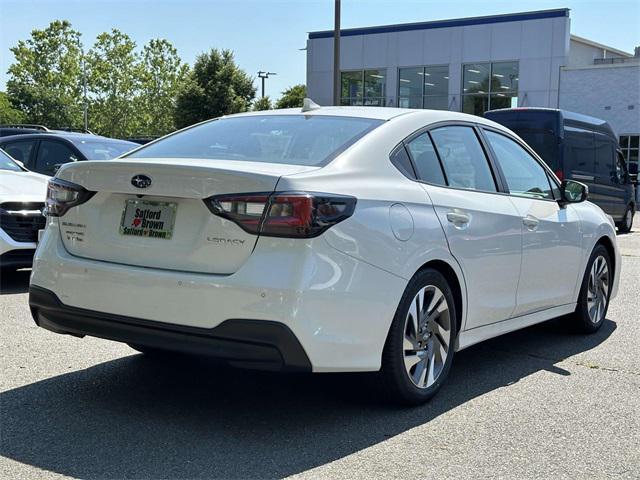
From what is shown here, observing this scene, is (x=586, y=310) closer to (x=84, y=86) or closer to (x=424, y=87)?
(x=424, y=87)

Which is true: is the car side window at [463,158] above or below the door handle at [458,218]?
above

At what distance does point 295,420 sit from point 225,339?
0.71m


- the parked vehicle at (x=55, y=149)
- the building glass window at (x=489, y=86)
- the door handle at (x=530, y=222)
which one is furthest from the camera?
the building glass window at (x=489, y=86)

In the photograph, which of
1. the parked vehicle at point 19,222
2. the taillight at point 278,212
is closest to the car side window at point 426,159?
the taillight at point 278,212

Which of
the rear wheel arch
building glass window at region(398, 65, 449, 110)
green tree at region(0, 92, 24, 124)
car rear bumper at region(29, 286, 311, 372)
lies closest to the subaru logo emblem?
car rear bumper at region(29, 286, 311, 372)

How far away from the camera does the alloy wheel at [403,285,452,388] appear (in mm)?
4117

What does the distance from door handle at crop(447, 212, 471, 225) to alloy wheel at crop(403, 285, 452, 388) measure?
41cm

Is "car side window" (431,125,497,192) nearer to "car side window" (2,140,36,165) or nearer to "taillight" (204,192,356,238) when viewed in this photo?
"taillight" (204,192,356,238)

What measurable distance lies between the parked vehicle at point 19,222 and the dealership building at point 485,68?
29.7m

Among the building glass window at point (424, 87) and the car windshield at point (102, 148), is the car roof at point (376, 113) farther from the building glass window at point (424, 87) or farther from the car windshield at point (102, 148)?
the building glass window at point (424, 87)

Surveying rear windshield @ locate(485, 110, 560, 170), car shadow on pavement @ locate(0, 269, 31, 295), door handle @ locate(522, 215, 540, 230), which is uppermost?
rear windshield @ locate(485, 110, 560, 170)

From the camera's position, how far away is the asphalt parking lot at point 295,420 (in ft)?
11.1

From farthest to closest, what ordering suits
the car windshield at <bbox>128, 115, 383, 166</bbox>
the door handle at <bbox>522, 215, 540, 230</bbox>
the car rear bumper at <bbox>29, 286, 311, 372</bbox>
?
1. the door handle at <bbox>522, 215, 540, 230</bbox>
2. the car windshield at <bbox>128, 115, 383, 166</bbox>
3. the car rear bumper at <bbox>29, 286, 311, 372</bbox>

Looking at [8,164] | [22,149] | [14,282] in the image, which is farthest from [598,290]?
[22,149]
